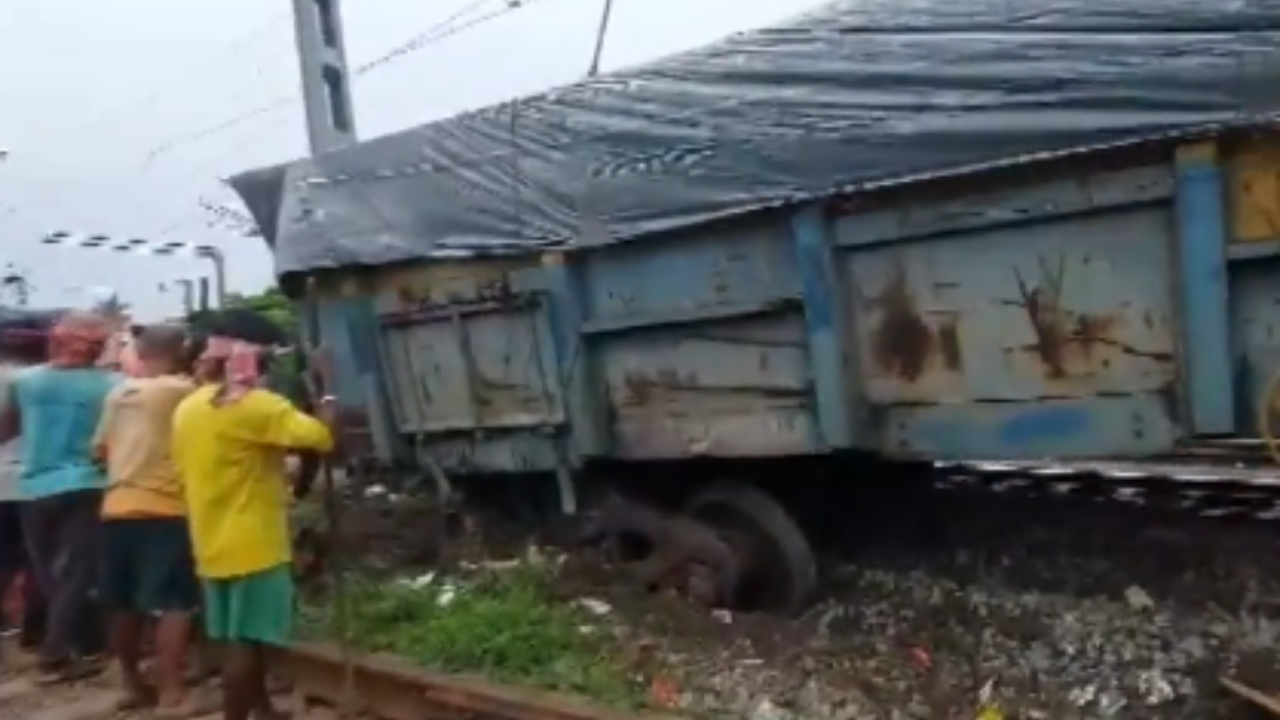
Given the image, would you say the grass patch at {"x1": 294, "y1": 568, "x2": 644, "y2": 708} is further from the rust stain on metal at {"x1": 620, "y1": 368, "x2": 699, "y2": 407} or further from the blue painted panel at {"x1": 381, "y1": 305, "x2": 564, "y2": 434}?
the rust stain on metal at {"x1": 620, "y1": 368, "x2": 699, "y2": 407}

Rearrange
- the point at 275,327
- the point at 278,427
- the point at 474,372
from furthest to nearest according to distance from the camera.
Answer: the point at 275,327 → the point at 474,372 → the point at 278,427

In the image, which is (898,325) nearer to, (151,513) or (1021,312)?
(1021,312)

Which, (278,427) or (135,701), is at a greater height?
(278,427)

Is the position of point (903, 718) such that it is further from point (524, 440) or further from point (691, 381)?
point (524, 440)

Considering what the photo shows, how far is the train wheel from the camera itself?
637 cm

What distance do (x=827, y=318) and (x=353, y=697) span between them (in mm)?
2432

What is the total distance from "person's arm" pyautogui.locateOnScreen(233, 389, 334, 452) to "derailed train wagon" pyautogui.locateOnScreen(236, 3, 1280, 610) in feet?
4.99

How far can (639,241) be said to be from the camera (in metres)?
6.23

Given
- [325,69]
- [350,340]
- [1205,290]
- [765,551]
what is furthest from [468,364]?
[325,69]

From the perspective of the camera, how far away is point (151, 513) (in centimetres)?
623

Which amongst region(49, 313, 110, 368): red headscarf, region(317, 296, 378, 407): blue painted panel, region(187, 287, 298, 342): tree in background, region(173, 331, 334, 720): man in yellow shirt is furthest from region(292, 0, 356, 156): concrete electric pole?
region(173, 331, 334, 720): man in yellow shirt

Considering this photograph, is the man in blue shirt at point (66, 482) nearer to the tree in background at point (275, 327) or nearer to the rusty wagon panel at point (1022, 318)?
the tree in background at point (275, 327)

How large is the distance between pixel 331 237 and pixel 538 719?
132 inches

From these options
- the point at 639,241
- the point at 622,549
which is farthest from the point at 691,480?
the point at 639,241
